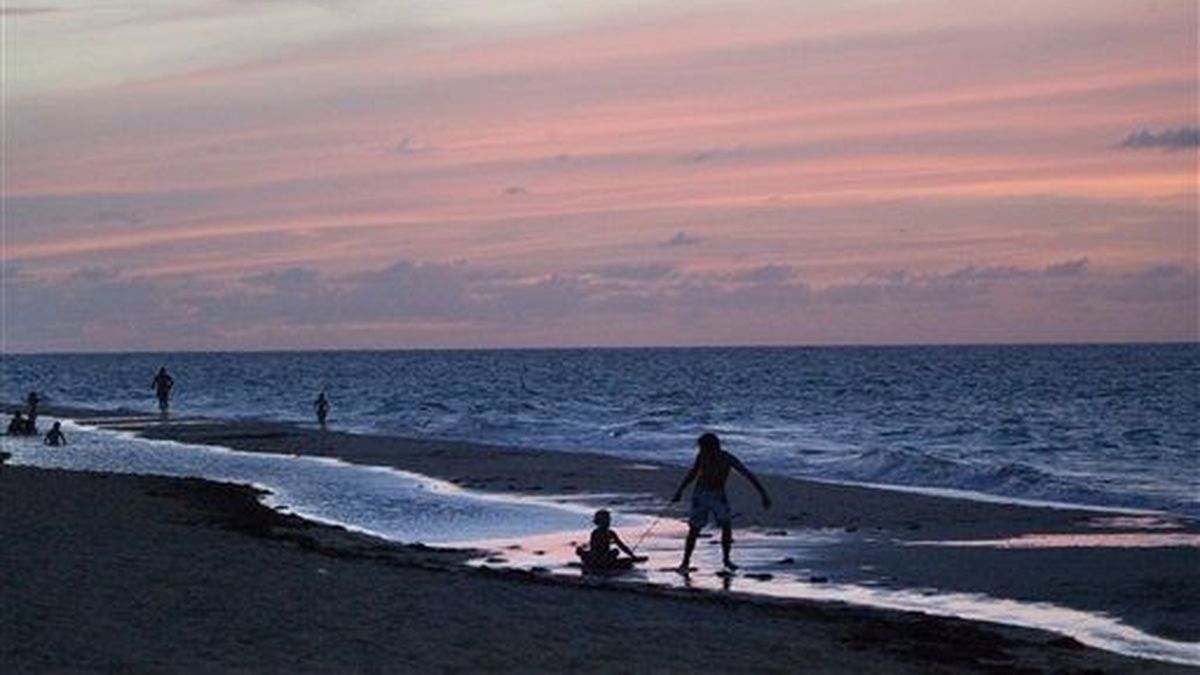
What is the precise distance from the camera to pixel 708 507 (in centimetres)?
2064

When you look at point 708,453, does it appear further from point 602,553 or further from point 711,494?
point 602,553

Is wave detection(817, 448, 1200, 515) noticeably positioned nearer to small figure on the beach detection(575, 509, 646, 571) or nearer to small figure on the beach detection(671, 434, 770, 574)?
small figure on the beach detection(671, 434, 770, 574)

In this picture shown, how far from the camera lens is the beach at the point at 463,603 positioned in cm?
1278

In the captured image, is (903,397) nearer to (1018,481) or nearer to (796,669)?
(1018,481)

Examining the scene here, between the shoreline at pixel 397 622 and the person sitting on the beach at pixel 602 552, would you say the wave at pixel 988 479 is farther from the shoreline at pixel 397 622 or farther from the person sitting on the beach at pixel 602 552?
the shoreline at pixel 397 622

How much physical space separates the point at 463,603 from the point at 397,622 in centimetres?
146

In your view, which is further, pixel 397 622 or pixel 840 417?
pixel 840 417

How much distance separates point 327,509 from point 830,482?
11.2 m

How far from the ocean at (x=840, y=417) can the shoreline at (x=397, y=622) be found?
51.2ft

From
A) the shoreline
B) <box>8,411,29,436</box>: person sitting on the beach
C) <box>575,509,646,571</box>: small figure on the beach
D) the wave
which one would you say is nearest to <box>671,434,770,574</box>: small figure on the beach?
<box>575,509,646,571</box>: small figure on the beach

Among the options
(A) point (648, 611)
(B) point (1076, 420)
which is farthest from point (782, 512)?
(B) point (1076, 420)

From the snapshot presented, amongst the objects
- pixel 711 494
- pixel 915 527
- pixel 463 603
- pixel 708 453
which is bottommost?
pixel 915 527

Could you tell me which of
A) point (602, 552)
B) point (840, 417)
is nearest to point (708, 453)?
point (602, 552)

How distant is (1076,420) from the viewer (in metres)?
66.8
